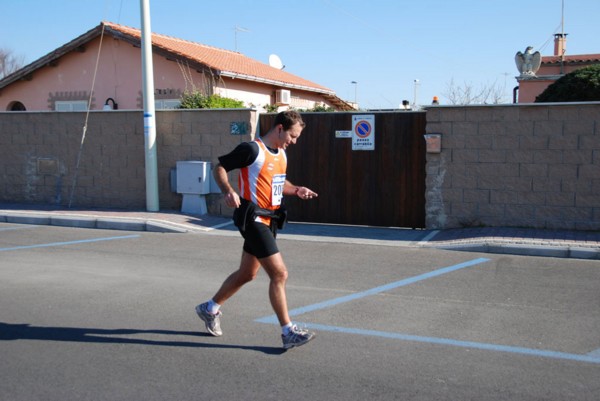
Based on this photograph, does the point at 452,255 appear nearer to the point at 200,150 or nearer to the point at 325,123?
the point at 325,123

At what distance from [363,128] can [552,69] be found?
1300 cm

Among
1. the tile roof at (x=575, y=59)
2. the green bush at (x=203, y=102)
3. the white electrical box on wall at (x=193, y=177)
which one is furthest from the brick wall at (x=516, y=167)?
the tile roof at (x=575, y=59)

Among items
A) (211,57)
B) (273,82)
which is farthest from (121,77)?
(273,82)

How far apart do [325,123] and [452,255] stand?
3.86m

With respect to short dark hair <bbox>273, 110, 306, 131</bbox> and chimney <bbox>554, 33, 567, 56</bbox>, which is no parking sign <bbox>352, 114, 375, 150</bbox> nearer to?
short dark hair <bbox>273, 110, 306, 131</bbox>

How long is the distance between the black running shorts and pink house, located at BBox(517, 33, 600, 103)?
1452 centimetres

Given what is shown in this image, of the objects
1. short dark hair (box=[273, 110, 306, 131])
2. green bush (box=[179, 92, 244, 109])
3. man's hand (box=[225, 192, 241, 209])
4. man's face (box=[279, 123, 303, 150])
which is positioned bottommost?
man's hand (box=[225, 192, 241, 209])

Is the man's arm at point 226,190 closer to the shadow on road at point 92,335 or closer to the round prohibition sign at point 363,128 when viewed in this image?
the shadow on road at point 92,335

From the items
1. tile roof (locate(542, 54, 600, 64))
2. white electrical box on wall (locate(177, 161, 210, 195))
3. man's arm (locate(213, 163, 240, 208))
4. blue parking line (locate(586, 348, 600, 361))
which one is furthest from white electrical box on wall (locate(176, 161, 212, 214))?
tile roof (locate(542, 54, 600, 64))

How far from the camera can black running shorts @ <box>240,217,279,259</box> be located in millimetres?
5125

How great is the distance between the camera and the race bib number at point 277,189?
5336 millimetres

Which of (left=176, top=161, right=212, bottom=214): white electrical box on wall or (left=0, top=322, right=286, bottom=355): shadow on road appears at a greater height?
(left=176, top=161, right=212, bottom=214): white electrical box on wall

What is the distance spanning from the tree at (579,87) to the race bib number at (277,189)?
25.7 ft

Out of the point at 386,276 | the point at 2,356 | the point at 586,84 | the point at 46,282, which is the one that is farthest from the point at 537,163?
the point at 2,356
